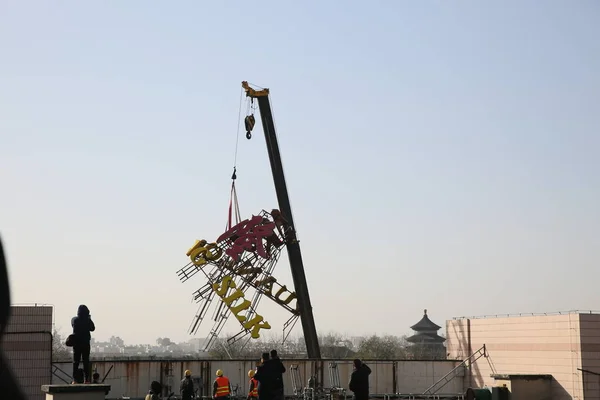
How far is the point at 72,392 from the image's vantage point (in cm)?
1677

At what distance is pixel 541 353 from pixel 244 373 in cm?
1167

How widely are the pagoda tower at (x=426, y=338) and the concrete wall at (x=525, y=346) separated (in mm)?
57122

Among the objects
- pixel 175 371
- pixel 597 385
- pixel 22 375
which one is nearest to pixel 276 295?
pixel 175 371

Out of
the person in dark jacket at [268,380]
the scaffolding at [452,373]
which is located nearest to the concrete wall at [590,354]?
the scaffolding at [452,373]

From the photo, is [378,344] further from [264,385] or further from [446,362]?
[264,385]

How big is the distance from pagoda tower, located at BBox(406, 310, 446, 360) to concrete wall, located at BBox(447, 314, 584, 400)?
57122 mm

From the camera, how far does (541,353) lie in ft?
110

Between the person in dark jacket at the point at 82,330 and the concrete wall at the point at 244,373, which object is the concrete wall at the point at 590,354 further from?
the person in dark jacket at the point at 82,330

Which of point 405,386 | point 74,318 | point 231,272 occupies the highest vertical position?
point 231,272

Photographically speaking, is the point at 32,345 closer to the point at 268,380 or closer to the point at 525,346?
the point at 268,380

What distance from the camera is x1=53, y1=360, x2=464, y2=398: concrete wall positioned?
33938 millimetres

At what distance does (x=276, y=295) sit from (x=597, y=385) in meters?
12.4

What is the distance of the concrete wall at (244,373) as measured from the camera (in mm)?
33938

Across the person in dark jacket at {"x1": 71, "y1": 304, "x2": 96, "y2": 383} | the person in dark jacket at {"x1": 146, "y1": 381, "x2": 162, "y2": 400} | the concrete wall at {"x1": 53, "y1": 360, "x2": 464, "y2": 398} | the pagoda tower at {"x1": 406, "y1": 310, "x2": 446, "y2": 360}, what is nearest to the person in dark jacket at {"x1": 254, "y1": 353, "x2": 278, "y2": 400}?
the person in dark jacket at {"x1": 146, "y1": 381, "x2": 162, "y2": 400}
